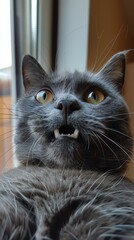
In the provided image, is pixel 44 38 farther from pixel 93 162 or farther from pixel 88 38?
pixel 93 162

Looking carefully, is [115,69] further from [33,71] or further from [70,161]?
[70,161]

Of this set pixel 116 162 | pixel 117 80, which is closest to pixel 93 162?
pixel 116 162

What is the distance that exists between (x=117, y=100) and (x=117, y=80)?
0.39ft

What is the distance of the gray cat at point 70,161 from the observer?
517 mm

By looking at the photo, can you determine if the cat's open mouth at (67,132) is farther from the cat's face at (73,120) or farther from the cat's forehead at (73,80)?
the cat's forehead at (73,80)

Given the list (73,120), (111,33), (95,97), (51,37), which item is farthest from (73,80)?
(111,33)

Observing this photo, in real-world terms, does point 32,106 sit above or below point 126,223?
above

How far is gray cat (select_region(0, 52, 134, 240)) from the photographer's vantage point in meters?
0.52

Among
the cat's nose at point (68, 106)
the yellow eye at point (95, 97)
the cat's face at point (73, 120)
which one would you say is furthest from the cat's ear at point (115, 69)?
the cat's nose at point (68, 106)

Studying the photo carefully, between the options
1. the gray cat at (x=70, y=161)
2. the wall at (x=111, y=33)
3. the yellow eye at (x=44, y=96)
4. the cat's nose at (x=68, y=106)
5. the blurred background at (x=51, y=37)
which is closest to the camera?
the gray cat at (x=70, y=161)

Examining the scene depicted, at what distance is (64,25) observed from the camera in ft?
3.95

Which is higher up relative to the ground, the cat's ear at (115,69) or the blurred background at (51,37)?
the blurred background at (51,37)

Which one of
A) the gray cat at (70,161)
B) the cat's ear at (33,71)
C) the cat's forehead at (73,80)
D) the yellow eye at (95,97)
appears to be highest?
the cat's ear at (33,71)

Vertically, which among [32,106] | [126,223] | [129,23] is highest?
[129,23]
